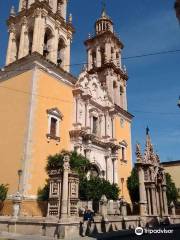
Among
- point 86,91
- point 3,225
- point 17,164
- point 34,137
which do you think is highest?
point 86,91

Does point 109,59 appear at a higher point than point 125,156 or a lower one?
higher

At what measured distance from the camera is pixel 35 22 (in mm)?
28266

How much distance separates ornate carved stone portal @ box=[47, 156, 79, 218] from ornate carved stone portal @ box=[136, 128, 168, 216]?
8.15 metres

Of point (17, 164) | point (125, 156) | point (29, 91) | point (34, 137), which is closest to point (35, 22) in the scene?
point (29, 91)

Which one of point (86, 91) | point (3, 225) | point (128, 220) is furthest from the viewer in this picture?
point (86, 91)

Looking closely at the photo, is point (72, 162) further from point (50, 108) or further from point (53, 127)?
point (50, 108)

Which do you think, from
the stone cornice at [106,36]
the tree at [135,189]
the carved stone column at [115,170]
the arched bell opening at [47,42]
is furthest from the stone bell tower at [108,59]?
the tree at [135,189]

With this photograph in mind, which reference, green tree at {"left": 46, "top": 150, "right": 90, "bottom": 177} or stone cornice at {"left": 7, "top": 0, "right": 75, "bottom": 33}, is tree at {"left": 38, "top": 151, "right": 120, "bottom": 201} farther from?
stone cornice at {"left": 7, "top": 0, "right": 75, "bottom": 33}

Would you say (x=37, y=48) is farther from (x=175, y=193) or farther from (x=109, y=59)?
(x=175, y=193)

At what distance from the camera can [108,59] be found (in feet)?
126

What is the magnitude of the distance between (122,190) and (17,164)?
46.2ft

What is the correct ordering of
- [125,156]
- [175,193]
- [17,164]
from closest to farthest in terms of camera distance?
[17,164] < [175,193] < [125,156]

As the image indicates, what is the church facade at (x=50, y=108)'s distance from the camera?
22922 mm

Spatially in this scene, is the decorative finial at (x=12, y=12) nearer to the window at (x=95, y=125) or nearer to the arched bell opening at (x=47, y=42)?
the arched bell opening at (x=47, y=42)
